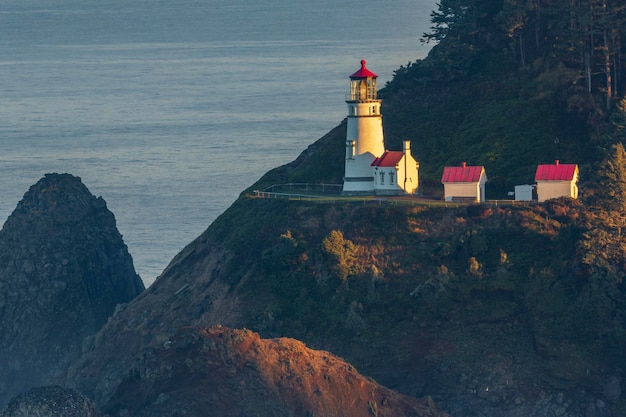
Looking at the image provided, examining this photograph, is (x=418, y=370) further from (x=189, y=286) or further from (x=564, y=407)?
(x=189, y=286)

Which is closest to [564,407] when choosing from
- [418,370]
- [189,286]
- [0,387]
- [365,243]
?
[418,370]

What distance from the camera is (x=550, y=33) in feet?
471

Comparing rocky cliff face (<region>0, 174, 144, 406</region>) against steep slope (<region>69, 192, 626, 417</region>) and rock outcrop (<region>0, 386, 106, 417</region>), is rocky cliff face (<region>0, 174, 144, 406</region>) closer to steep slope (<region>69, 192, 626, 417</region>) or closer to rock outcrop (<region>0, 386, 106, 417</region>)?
steep slope (<region>69, 192, 626, 417</region>)

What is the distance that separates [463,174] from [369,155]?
7713mm

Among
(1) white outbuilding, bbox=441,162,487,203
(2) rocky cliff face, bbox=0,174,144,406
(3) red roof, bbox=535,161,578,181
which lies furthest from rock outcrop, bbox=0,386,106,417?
(3) red roof, bbox=535,161,578,181

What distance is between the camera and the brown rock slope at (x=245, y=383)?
109062mm

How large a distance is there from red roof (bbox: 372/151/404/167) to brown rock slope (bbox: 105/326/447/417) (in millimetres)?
23390

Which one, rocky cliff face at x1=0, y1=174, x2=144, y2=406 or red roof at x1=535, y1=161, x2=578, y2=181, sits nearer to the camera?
red roof at x1=535, y1=161, x2=578, y2=181

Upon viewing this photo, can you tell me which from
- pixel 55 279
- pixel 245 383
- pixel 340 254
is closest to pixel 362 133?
pixel 340 254

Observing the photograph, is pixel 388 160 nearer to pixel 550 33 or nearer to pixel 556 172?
pixel 556 172

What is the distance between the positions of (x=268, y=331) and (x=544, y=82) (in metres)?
29.3

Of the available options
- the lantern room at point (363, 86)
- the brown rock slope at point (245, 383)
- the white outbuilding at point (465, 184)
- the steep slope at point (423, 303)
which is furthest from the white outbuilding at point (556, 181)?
the brown rock slope at point (245, 383)

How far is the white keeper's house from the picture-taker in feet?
440

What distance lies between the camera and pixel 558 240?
12475cm
